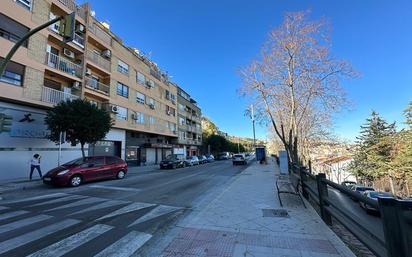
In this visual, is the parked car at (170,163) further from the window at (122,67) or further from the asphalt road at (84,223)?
the asphalt road at (84,223)

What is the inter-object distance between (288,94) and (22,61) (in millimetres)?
18062

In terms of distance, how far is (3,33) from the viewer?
50.9 ft

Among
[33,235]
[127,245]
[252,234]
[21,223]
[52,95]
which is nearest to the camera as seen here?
[127,245]

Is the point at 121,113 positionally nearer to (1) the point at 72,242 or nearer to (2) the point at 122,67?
(2) the point at 122,67

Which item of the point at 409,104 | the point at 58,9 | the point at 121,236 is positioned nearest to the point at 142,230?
the point at 121,236

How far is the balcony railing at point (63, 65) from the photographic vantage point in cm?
1867

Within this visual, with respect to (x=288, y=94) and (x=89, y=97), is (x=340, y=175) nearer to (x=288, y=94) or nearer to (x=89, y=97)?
(x=288, y=94)

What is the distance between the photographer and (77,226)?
5691 millimetres

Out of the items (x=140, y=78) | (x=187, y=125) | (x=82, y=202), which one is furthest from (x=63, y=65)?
(x=187, y=125)

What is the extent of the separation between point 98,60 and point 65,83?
194 inches

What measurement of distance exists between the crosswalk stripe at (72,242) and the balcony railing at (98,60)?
69.4ft

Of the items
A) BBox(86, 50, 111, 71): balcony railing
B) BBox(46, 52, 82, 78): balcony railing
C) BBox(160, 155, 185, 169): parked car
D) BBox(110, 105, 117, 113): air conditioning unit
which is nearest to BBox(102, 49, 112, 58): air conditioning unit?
BBox(86, 50, 111, 71): balcony railing

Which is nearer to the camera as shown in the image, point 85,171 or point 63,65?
point 85,171

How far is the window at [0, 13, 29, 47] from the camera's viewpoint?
15.2 m
